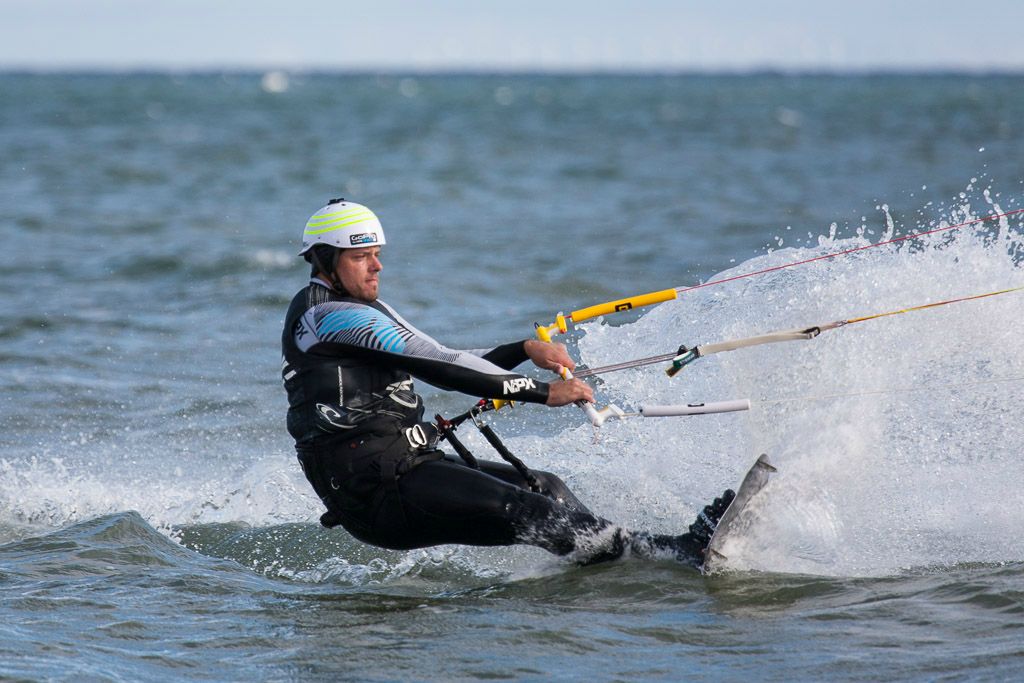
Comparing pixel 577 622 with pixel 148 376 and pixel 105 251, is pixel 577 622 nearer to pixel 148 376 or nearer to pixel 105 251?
pixel 148 376

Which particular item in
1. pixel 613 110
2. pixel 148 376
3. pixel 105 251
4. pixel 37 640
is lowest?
pixel 37 640

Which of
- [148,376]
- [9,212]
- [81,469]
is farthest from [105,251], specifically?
[81,469]

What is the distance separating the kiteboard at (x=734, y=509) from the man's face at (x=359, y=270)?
1735 millimetres

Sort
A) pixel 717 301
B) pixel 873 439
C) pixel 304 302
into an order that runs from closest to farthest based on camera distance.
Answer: pixel 304 302
pixel 873 439
pixel 717 301

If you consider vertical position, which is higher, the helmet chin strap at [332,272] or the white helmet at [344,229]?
the white helmet at [344,229]

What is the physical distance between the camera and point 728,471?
679cm

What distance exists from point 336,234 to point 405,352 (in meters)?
0.61

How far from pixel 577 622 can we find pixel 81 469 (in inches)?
159

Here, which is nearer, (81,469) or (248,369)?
(81,469)

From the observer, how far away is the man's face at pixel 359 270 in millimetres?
5527

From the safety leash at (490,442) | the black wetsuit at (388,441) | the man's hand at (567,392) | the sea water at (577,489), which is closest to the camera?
the sea water at (577,489)

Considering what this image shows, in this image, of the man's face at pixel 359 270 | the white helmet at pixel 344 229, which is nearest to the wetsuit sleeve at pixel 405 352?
the man's face at pixel 359 270

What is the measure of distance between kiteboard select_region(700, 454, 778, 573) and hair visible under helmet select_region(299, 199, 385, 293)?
1820mm

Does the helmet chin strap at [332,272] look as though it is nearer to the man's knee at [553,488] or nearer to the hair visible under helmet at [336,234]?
the hair visible under helmet at [336,234]
